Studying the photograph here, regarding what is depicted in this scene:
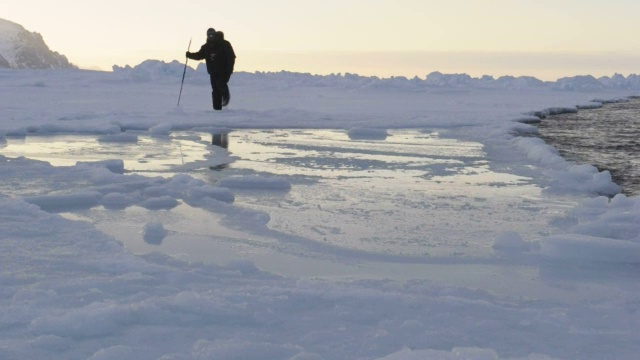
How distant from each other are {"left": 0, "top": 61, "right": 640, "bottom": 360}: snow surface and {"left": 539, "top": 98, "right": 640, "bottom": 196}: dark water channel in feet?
1.71

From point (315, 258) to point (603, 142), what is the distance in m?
7.52

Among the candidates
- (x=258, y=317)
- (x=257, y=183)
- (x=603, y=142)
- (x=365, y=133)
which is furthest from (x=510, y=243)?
(x=603, y=142)

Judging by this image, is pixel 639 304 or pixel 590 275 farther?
pixel 590 275

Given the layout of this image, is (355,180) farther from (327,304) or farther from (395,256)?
(327,304)

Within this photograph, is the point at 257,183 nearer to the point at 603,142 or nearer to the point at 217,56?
the point at 603,142

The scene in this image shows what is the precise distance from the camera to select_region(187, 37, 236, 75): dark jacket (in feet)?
44.8

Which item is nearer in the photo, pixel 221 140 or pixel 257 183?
pixel 257 183

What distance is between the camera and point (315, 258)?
3.63 m

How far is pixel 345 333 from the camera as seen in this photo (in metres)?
2.60

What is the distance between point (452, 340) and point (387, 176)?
376 centimetres

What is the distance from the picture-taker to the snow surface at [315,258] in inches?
100

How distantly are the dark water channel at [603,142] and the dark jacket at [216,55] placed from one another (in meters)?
5.81

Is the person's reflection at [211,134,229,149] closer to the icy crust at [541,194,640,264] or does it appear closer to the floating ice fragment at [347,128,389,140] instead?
the floating ice fragment at [347,128,389,140]

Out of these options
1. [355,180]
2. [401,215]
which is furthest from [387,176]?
[401,215]
